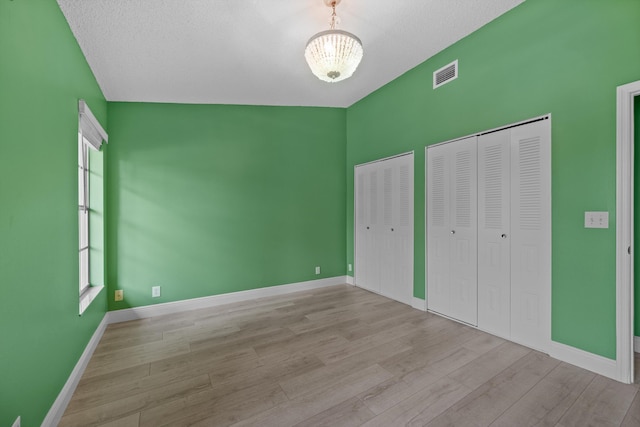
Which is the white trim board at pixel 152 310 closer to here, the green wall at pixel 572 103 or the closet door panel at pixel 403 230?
the closet door panel at pixel 403 230

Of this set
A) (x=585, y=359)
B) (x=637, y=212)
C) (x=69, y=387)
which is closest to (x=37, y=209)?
(x=69, y=387)

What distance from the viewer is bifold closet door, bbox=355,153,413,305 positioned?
345 cm

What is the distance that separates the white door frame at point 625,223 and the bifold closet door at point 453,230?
3.24 ft

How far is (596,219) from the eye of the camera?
1.94 meters

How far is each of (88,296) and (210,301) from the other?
132 centimetres

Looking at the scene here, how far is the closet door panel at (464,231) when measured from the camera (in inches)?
107

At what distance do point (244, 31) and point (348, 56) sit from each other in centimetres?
101

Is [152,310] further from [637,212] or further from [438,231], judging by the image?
[637,212]

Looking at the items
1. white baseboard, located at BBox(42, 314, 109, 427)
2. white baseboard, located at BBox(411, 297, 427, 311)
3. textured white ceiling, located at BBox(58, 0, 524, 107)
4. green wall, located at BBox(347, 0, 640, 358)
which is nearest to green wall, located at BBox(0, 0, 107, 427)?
white baseboard, located at BBox(42, 314, 109, 427)

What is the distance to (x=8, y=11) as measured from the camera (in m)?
1.21

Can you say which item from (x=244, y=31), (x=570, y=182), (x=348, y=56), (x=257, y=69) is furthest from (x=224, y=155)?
(x=570, y=182)

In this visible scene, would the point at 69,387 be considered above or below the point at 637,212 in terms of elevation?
below

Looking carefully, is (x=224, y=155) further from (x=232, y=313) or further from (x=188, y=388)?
(x=188, y=388)

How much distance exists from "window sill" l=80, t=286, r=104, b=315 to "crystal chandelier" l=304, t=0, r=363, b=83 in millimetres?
2711
